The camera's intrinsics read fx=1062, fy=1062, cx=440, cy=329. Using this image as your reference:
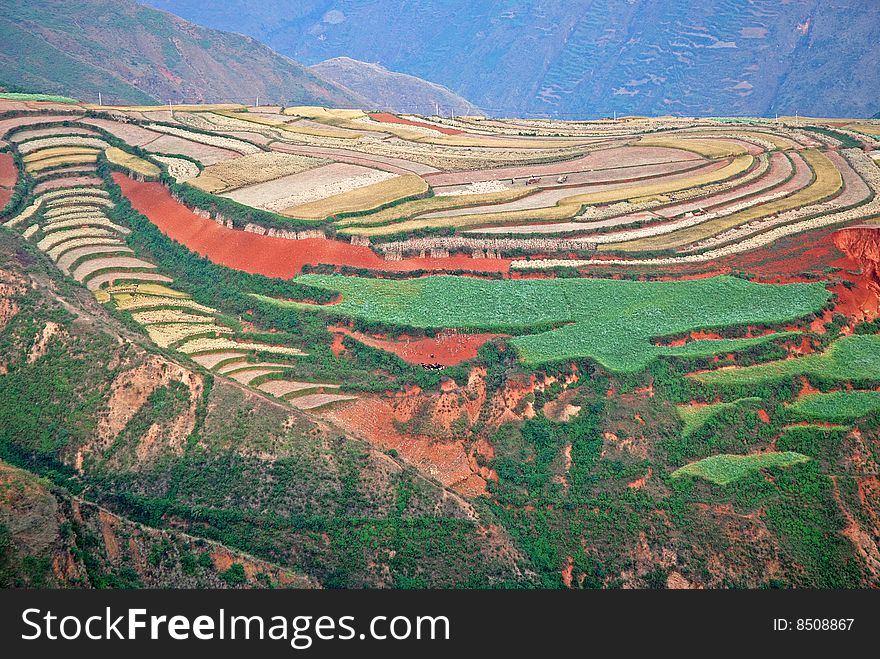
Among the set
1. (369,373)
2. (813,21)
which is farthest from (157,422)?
(813,21)

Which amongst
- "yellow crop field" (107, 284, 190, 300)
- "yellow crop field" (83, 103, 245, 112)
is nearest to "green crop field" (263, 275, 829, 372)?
"yellow crop field" (107, 284, 190, 300)

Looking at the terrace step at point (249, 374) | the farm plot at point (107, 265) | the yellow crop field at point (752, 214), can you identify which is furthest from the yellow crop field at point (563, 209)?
the farm plot at point (107, 265)

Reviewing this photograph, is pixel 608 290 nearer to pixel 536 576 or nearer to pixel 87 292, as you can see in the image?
pixel 536 576

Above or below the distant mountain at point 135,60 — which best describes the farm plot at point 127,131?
below

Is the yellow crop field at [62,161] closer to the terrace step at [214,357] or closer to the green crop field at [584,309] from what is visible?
the green crop field at [584,309]

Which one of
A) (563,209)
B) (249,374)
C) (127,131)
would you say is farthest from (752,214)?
(127,131)

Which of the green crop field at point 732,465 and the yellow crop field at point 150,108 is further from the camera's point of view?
the yellow crop field at point 150,108
